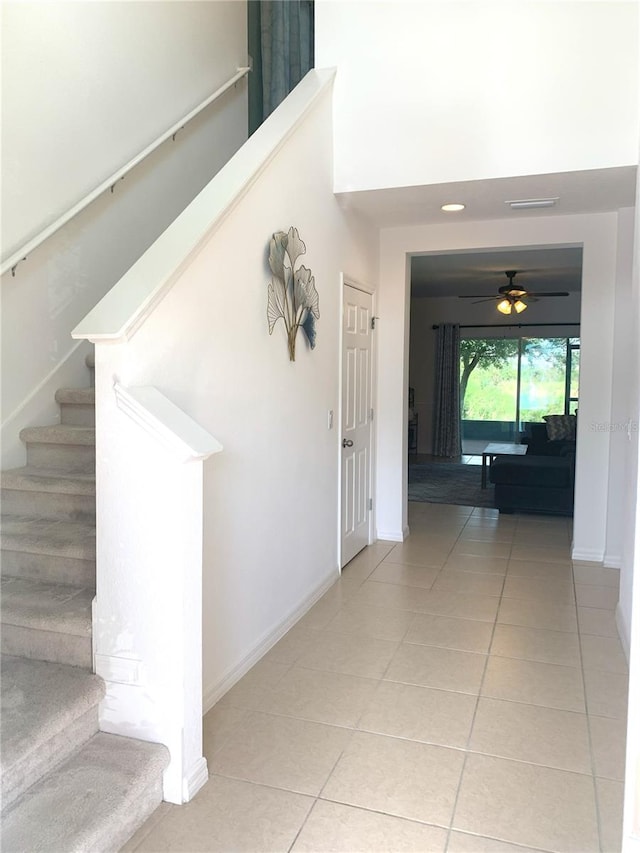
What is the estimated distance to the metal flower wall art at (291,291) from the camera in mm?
3062

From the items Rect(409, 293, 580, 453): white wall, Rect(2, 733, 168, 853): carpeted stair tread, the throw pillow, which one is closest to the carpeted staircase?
Rect(2, 733, 168, 853): carpeted stair tread

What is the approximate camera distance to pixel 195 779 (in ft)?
6.91

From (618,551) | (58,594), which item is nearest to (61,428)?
(58,594)

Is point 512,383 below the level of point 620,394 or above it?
above

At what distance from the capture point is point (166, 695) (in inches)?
80.8

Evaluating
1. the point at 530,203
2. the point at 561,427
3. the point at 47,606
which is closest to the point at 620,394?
the point at 530,203

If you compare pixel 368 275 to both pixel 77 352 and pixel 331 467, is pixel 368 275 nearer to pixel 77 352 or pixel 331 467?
pixel 331 467

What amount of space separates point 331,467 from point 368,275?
1562 millimetres

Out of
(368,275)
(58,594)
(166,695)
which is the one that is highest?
(368,275)

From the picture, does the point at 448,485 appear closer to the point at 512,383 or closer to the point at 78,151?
the point at 512,383

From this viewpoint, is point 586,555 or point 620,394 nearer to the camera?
point 620,394

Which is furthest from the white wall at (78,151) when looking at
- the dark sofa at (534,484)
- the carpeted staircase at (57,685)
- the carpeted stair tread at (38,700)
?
the dark sofa at (534,484)

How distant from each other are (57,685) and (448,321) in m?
9.62

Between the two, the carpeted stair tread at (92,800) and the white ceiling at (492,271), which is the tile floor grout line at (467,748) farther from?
the white ceiling at (492,271)
